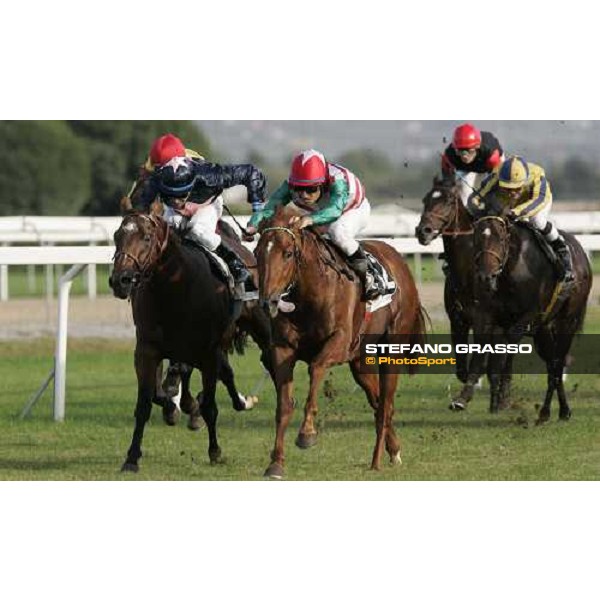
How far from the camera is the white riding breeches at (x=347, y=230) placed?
25.5 feet

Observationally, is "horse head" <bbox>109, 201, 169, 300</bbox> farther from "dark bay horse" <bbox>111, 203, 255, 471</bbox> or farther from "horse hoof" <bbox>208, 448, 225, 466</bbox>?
"horse hoof" <bbox>208, 448, 225, 466</bbox>

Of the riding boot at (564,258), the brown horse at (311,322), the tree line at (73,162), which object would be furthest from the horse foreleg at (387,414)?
the tree line at (73,162)

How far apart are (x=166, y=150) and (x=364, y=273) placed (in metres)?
1.31

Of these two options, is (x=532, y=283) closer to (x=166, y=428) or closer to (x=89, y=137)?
(x=166, y=428)

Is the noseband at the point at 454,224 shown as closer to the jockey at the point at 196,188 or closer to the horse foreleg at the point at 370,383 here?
the jockey at the point at 196,188

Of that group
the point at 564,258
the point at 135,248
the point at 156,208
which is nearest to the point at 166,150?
the point at 156,208

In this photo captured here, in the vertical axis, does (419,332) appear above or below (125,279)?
below

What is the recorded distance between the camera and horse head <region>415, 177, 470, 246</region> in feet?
33.3

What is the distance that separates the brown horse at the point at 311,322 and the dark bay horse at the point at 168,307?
765 mm

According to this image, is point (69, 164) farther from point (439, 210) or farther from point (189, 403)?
point (189, 403)

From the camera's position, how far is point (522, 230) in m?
10.3

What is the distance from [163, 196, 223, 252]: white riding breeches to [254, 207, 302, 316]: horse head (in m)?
1.52

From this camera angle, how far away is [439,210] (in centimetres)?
1022

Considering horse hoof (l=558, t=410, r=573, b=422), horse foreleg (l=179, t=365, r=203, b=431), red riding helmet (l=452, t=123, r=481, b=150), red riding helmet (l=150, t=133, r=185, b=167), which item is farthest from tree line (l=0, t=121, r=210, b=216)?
red riding helmet (l=150, t=133, r=185, b=167)
